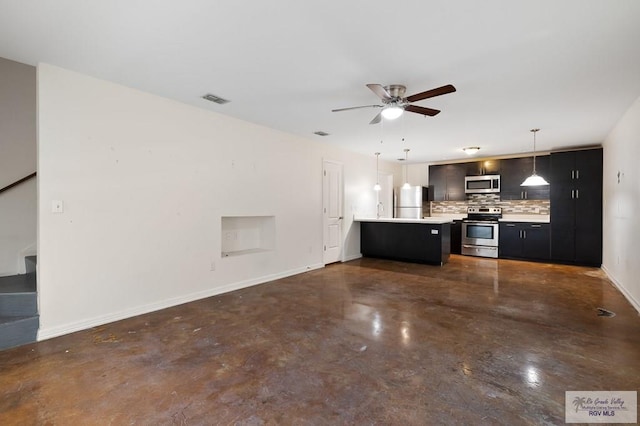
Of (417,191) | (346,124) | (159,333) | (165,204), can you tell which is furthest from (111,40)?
(417,191)

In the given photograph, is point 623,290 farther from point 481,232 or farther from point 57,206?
point 57,206

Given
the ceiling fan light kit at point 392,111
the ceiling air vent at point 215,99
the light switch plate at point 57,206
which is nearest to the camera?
the light switch plate at point 57,206

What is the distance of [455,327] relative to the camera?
308cm

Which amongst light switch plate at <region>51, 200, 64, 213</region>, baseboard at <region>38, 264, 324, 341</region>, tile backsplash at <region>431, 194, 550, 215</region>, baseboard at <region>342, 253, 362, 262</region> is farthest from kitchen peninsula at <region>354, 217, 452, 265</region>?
light switch plate at <region>51, 200, 64, 213</region>

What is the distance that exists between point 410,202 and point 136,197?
6.64 meters

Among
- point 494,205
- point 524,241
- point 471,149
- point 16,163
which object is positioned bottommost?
point 524,241

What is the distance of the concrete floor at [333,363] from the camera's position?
6.02 feet

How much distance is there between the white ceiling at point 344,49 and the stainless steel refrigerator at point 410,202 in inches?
164

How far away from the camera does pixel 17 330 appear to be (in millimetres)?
2676

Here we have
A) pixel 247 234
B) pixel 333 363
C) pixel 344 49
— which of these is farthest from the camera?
pixel 247 234

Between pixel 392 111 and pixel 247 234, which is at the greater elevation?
pixel 392 111

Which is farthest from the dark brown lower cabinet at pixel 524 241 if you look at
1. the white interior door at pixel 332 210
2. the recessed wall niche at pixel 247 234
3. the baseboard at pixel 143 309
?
the recessed wall niche at pixel 247 234

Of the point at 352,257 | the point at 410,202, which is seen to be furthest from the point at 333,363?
the point at 410,202

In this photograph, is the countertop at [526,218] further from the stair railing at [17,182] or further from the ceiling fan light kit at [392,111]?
the stair railing at [17,182]
